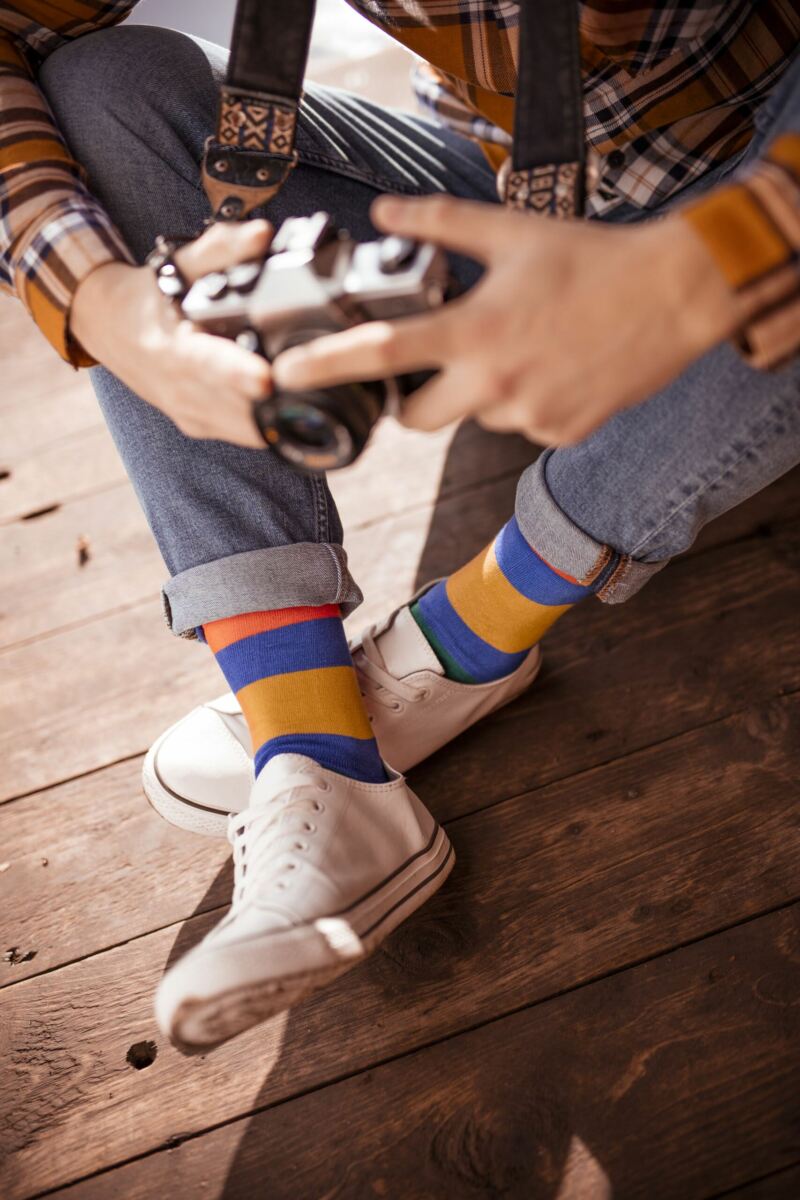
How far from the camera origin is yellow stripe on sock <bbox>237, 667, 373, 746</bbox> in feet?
2.27

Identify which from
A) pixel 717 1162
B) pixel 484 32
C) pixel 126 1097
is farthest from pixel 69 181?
pixel 717 1162

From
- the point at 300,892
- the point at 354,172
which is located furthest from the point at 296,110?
the point at 300,892

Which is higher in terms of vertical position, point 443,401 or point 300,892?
point 443,401

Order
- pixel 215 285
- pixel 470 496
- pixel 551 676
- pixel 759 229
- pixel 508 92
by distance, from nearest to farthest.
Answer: pixel 759 229, pixel 215 285, pixel 508 92, pixel 551 676, pixel 470 496

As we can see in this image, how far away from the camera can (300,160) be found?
0.76 metres

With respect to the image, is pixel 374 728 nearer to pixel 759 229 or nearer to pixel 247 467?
pixel 247 467

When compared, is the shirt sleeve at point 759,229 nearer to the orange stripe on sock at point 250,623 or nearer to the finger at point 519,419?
the finger at point 519,419

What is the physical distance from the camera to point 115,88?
0.71m

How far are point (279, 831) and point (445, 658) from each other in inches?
9.0

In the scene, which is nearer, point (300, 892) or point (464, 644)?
point (300, 892)

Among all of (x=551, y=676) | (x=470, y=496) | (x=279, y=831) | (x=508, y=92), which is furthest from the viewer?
(x=470, y=496)

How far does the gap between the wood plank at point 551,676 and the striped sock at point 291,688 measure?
161 mm

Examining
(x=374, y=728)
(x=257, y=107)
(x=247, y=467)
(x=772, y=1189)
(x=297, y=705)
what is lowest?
(x=772, y=1189)

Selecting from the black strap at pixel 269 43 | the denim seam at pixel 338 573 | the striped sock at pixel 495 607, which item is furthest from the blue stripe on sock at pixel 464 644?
the black strap at pixel 269 43
